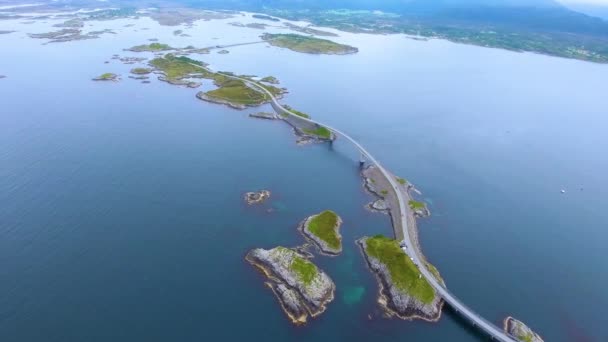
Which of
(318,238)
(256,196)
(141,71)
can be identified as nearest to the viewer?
(318,238)

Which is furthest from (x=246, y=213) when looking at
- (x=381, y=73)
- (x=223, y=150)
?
(x=381, y=73)

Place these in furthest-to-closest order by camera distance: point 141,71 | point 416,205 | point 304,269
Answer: point 141,71, point 416,205, point 304,269

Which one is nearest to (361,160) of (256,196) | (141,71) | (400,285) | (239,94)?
(256,196)

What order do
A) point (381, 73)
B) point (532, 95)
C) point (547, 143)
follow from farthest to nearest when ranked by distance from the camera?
1. point (381, 73)
2. point (532, 95)
3. point (547, 143)

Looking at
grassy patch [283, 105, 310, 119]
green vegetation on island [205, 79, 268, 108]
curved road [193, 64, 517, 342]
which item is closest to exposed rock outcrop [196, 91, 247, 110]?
green vegetation on island [205, 79, 268, 108]

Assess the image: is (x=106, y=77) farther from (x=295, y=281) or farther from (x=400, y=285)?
(x=400, y=285)

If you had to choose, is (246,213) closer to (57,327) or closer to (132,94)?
(57,327)
